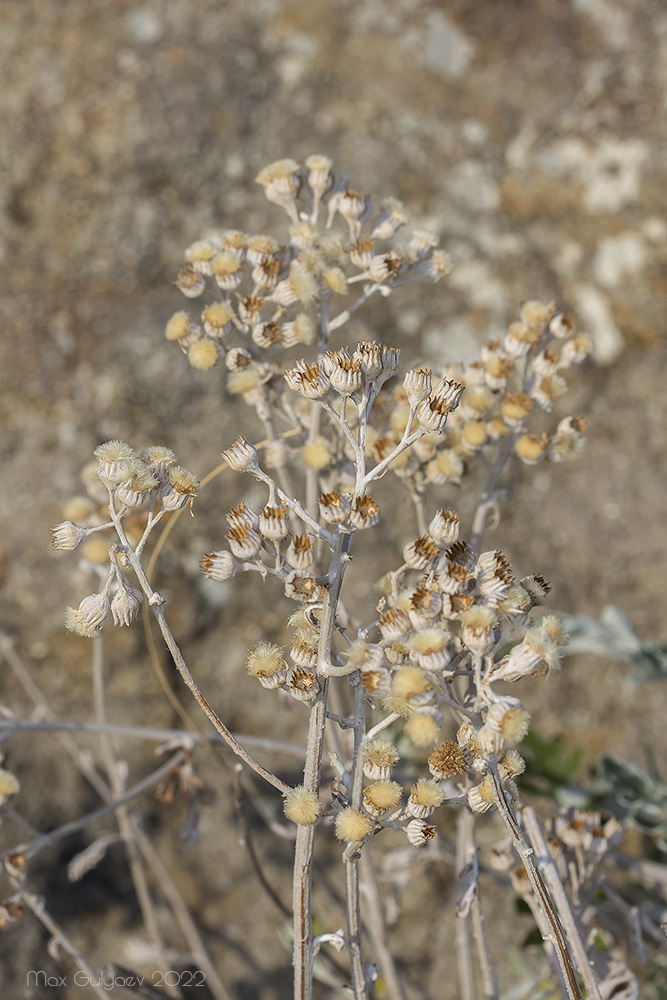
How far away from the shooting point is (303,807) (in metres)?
0.73

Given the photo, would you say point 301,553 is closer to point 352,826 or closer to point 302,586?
point 302,586

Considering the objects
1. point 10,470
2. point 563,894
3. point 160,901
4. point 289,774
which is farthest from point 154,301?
point 563,894

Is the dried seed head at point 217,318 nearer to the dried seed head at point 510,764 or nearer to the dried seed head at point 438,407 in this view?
the dried seed head at point 438,407

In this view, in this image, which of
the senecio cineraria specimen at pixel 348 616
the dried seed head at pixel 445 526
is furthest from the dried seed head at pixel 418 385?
the dried seed head at pixel 445 526

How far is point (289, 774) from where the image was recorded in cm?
167

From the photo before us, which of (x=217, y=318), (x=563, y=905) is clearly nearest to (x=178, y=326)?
(x=217, y=318)

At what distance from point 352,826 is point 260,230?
1264mm

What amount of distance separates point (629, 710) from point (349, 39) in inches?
60.9

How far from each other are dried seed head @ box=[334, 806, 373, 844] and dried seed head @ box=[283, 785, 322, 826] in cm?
3

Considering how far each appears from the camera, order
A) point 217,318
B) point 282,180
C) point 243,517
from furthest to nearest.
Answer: point 282,180, point 217,318, point 243,517

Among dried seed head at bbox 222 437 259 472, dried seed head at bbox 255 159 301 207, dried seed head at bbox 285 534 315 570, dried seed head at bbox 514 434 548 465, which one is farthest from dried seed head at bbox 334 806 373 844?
dried seed head at bbox 255 159 301 207

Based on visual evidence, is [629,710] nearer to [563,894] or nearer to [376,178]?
[563,894]

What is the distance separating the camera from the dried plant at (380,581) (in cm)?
76

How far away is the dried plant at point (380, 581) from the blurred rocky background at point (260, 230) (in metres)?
0.54
